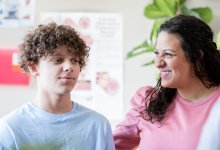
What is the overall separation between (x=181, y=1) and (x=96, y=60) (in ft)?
1.92

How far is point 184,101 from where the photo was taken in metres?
1.30

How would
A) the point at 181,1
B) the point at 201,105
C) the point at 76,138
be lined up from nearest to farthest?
the point at 76,138 < the point at 201,105 < the point at 181,1

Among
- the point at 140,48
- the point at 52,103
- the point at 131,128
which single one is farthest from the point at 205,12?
the point at 52,103

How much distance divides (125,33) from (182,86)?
88cm

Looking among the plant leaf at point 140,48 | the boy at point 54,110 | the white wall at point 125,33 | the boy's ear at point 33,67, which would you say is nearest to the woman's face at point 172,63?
the boy at point 54,110

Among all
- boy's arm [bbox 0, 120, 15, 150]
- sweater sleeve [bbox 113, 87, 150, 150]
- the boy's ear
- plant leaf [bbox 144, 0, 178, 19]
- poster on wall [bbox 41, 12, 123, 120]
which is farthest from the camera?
poster on wall [bbox 41, 12, 123, 120]

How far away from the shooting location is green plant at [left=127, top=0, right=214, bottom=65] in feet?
6.46

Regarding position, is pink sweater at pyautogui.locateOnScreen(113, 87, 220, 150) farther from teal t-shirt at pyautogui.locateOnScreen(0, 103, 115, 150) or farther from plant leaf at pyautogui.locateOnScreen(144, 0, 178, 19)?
plant leaf at pyautogui.locateOnScreen(144, 0, 178, 19)

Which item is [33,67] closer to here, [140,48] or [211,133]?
[211,133]

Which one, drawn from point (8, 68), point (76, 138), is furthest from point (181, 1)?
point (76, 138)

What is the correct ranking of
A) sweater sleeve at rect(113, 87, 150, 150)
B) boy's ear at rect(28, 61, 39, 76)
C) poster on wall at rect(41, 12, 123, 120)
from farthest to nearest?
poster on wall at rect(41, 12, 123, 120) < sweater sleeve at rect(113, 87, 150, 150) < boy's ear at rect(28, 61, 39, 76)

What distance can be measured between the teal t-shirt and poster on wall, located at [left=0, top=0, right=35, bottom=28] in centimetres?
100

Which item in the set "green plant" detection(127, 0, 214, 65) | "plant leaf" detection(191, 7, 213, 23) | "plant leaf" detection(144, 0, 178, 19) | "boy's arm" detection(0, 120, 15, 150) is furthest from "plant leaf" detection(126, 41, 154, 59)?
"boy's arm" detection(0, 120, 15, 150)

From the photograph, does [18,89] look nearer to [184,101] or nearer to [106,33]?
[106,33]
